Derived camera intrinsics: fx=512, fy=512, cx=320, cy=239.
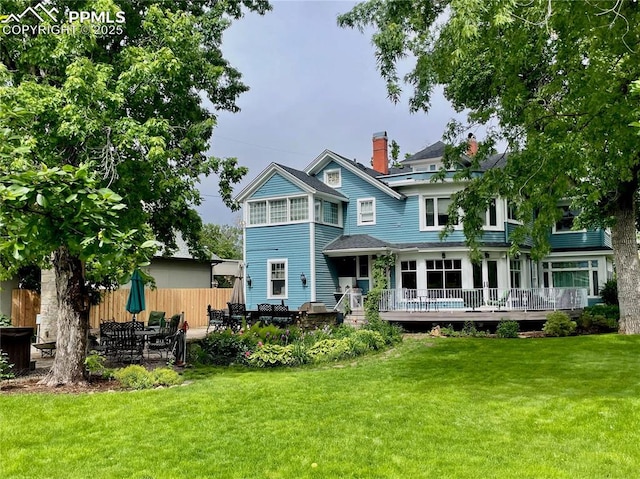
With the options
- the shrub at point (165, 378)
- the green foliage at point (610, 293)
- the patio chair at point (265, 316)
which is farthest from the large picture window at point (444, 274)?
the shrub at point (165, 378)

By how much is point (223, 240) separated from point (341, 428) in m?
56.6

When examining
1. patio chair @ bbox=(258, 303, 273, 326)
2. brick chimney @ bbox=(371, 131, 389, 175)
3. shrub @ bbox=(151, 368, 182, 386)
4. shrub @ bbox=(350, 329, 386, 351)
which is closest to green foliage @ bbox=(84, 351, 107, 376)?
shrub @ bbox=(151, 368, 182, 386)

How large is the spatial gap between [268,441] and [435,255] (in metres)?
16.8

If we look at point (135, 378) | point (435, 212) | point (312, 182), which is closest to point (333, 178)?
point (312, 182)

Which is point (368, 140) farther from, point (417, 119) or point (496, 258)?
point (417, 119)

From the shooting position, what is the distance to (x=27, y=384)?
9.33 metres

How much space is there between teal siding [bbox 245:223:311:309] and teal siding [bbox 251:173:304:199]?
4.88ft

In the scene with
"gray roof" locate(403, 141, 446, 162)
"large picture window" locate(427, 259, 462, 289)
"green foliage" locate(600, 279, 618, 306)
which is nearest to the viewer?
"large picture window" locate(427, 259, 462, 289)

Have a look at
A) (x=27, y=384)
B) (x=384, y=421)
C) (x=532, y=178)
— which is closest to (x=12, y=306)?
(x=27, y=384)

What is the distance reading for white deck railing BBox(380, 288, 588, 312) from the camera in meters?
19.2

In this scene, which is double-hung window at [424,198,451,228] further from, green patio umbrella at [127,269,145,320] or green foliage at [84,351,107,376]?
green foliage at [84,351,107,376]

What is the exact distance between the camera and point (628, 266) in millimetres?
17141

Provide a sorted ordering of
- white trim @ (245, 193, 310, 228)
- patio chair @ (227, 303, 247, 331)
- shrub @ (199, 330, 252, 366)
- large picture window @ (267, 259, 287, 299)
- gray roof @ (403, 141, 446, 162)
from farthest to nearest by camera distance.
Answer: gray roof @ (403, 141, 446, 162) → large picture window @ (267, 259, 287, 299) → white trim @ (245, 193, 310, 228) → patio chair @ (227, 303, 247, 331) → shrub @ (199, 330, 252, 366)

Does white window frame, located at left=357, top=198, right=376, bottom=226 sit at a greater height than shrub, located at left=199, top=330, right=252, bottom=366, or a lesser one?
greater
